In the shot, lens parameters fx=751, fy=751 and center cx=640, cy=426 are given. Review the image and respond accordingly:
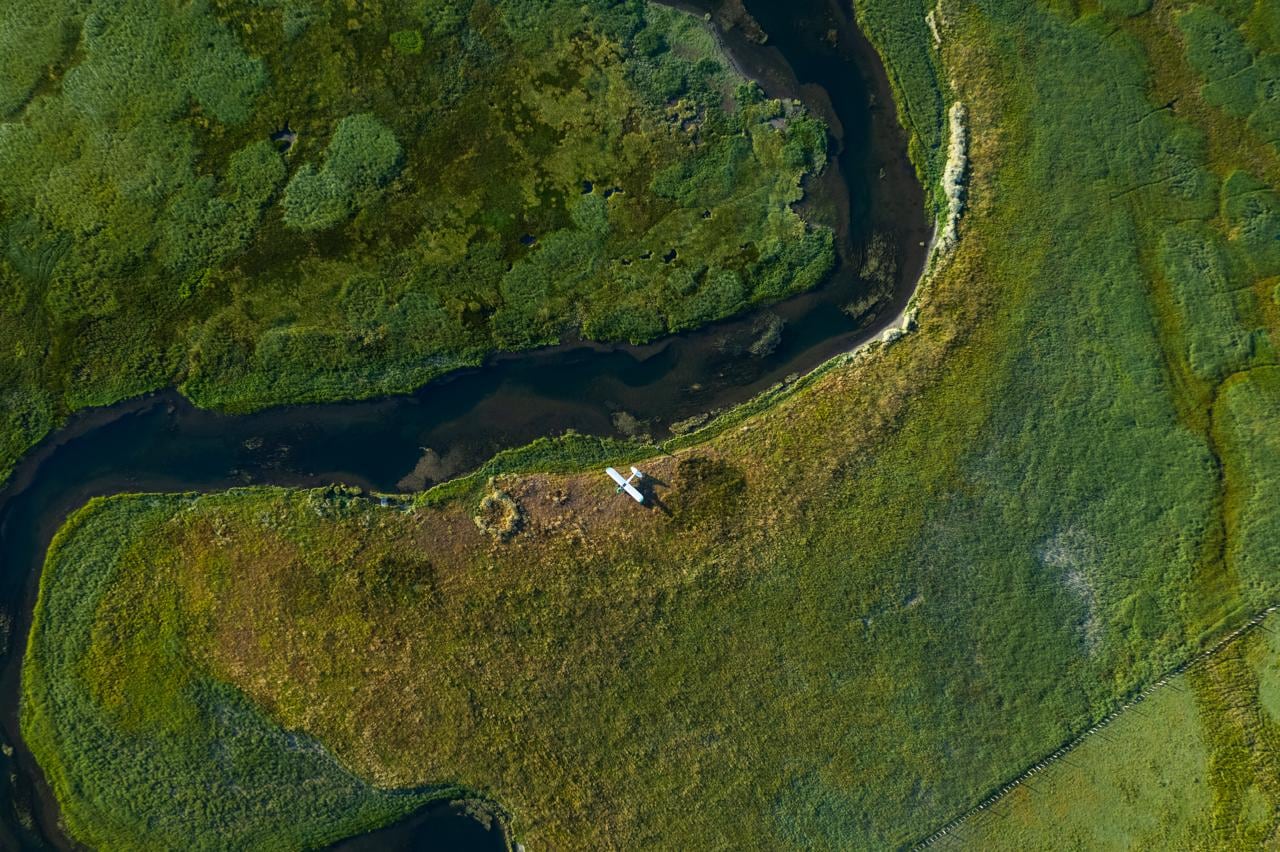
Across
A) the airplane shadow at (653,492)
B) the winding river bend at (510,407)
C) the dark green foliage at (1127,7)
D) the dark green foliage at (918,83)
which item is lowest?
the airplane shadow at (653,492)

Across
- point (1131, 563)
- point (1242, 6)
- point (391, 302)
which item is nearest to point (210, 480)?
point (391, 302)

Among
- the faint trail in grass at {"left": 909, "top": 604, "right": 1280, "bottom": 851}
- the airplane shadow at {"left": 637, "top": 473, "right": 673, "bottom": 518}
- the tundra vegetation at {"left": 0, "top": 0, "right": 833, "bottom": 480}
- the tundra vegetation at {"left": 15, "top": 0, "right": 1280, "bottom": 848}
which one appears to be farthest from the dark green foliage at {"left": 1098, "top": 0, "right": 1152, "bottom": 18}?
the airplane shadow at {"left": 637, "top": 473, "right": 673, "bottom": 518}

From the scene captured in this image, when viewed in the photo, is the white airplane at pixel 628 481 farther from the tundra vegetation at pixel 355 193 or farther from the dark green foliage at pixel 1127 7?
the dark green foliage at pixel 1127 7

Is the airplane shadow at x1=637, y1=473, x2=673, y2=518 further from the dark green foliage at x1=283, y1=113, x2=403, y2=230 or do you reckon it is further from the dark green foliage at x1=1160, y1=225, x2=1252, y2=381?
the dark green foliage at x1=1160, y1=225, x2=1252, y2=381

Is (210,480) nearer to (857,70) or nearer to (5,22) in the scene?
(5,22)

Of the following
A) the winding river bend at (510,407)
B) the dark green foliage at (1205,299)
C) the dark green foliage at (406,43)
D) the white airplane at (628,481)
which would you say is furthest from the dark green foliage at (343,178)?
the dark green foliage at (1205,299)

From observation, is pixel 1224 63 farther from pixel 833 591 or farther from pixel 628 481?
pixel 628 481
